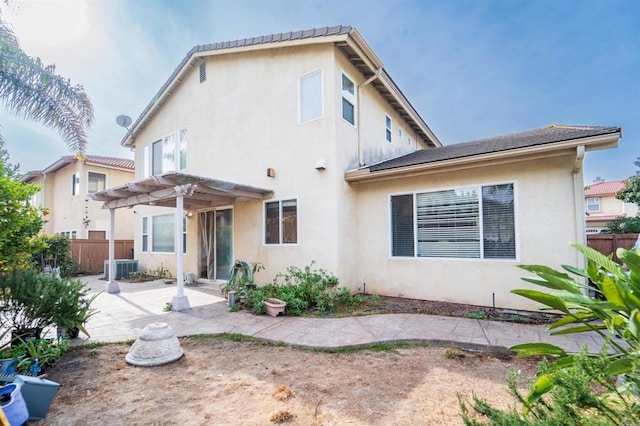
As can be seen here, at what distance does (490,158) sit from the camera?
589cm

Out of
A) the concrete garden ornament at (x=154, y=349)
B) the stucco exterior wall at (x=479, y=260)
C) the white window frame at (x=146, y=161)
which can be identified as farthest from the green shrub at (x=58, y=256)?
the stucco exterior wall at (x=479, y=260)

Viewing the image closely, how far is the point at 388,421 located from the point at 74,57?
9958 mm

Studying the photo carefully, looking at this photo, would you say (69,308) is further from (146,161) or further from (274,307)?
(146,161)

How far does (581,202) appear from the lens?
538 cm

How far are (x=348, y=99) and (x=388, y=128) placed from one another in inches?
111

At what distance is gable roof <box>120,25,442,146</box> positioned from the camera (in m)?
7.20

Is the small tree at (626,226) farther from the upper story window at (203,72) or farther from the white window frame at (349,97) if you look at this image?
the upper story window at (203,72)

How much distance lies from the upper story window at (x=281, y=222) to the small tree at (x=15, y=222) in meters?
4.89

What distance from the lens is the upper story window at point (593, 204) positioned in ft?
82.8

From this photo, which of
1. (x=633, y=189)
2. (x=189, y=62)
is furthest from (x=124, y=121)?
(x=633, y=189)

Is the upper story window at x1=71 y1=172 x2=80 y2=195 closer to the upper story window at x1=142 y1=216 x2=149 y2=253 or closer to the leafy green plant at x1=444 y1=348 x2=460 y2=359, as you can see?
the upper story window at x1=142 y1=216 x2=149 y2=253

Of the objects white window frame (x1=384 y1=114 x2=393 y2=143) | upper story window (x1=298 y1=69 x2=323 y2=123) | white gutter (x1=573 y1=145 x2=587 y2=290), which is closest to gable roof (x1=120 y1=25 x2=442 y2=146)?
white window frame (x1=384 y1=114 x2=393 y2=143)

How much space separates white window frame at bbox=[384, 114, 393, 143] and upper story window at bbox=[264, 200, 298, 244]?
4385 millimetres

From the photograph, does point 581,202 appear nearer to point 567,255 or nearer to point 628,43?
point 567,255
